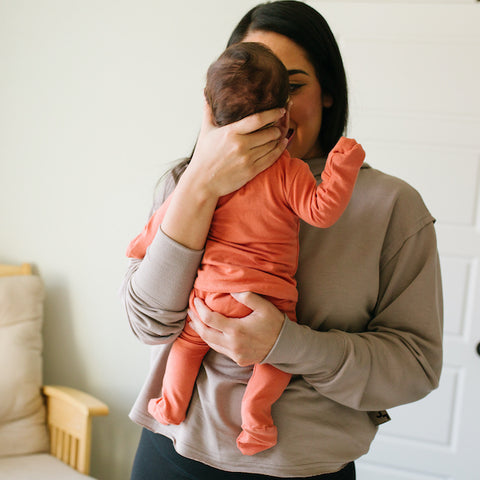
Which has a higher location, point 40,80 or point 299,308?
point 40,80

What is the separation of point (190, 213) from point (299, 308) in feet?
0.88

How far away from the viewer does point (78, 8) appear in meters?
2.13

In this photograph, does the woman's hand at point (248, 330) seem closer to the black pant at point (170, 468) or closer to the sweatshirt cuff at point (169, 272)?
the sweatshirt cuff at point (169, 272)

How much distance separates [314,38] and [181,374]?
26.7 inches

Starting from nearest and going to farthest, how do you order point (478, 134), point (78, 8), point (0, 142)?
point (478, 134) < point (78, 8) < point (0, 142)

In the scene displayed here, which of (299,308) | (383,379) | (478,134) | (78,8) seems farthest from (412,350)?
(78,8)

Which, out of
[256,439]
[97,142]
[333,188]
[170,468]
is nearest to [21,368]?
[97,142]

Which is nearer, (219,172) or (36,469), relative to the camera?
(219,172)

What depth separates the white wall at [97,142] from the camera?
2.05m

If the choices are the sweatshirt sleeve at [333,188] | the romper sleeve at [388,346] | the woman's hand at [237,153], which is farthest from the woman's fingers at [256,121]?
the romper sleeve at [388,346]

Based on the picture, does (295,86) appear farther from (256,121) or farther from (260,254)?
(260,254)

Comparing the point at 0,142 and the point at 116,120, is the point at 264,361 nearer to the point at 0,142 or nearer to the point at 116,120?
the point at 116,120

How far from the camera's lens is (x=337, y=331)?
0.84 m

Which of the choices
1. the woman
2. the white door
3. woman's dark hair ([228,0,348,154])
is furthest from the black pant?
the white door
